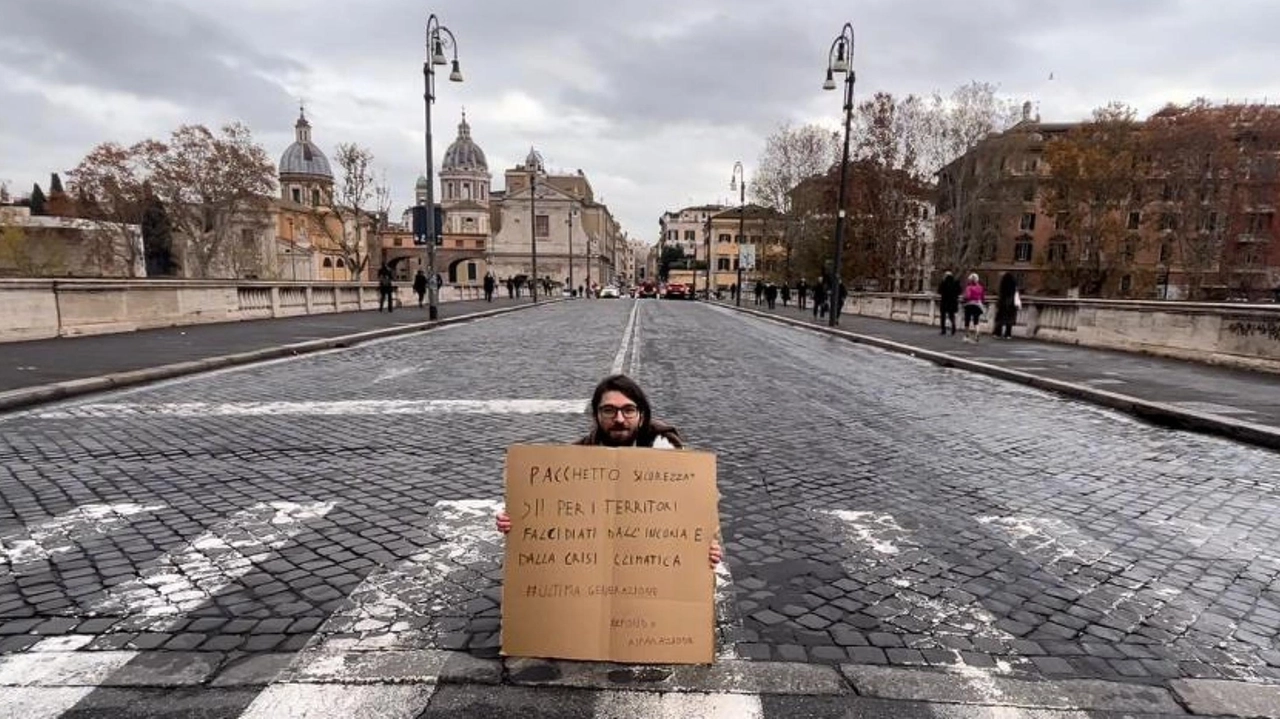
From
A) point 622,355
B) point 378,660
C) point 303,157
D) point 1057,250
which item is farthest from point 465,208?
point 378,660

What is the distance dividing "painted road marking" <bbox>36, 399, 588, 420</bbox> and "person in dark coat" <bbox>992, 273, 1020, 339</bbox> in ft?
51.7

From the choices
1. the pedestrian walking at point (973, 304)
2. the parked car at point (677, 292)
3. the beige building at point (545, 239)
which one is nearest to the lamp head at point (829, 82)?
the pedestrian walking at point (973, 304)

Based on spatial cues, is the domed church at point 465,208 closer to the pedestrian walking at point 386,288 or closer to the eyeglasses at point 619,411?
the pedestrian walking at point 386,288

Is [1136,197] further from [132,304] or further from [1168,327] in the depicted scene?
[132,304]

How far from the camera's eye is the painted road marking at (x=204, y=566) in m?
3.30

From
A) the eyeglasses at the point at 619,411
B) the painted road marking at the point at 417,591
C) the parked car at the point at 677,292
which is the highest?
the eyeglasses at the point at 619,411

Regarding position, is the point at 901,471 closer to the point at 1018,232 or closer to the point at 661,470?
the point at 661,470

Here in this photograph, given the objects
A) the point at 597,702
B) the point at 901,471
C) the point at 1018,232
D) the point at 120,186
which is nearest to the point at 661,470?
the point at 597,702

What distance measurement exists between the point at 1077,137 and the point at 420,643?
60370 millimetres

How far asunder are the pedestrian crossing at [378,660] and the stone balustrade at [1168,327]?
11.8m

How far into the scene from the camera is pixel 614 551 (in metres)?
2.86

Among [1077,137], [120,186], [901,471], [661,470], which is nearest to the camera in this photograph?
[661,470]

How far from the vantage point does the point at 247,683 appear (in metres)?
2.71

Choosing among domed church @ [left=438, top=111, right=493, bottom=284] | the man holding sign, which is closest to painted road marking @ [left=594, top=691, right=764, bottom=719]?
the man holding sign
